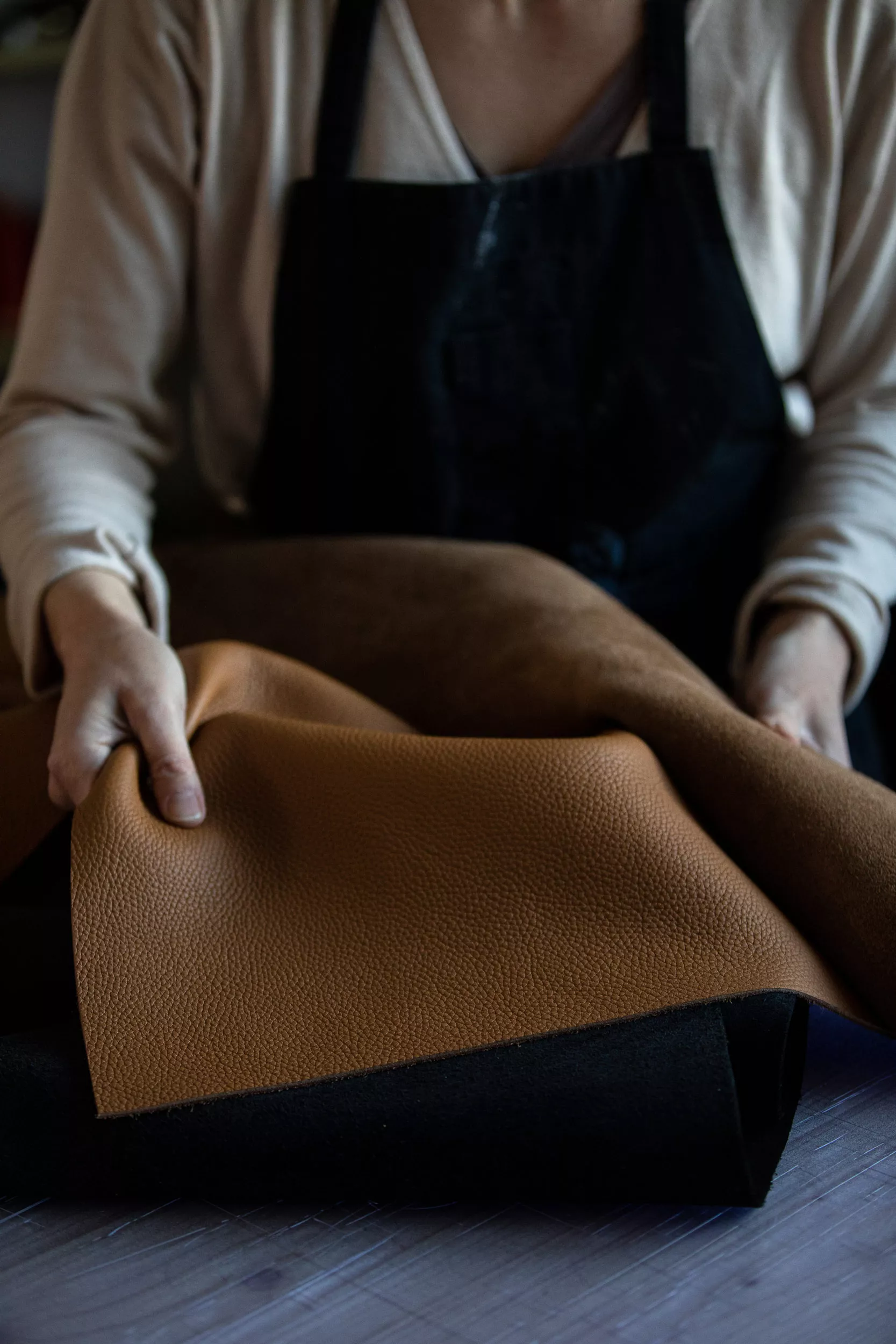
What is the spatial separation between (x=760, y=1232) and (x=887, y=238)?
0.81 metres

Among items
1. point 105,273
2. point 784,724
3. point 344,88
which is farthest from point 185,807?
point 344,88

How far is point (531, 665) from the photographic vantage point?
89 cm

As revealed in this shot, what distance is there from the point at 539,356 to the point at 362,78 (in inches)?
10.3

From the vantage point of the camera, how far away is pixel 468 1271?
596mm

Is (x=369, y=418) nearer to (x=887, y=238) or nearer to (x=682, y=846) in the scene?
(x=887, y=238)

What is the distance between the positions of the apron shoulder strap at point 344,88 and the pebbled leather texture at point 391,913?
1.76 feet

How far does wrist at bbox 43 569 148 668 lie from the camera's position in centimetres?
88

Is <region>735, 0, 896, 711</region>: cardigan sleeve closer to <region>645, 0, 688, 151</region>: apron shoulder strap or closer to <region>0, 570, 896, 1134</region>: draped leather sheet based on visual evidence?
<region>645, 0, 688, 151</region>: apron shoulder strap

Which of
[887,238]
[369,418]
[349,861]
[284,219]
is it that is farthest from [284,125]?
[349,861]

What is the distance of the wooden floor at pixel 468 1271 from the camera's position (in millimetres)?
563

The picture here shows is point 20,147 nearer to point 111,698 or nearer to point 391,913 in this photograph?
point 111,698

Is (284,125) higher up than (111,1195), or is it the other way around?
(284,125)

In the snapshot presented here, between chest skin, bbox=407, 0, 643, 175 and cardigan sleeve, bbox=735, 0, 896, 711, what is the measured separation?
185 millimetres

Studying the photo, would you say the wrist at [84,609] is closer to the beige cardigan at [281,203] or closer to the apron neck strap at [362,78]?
the beige cardigan at [281,203]
